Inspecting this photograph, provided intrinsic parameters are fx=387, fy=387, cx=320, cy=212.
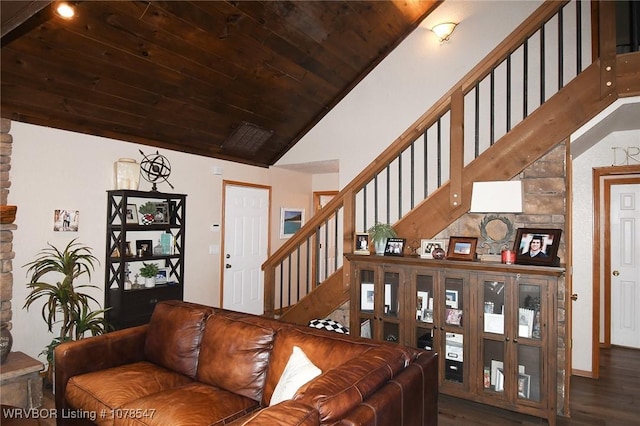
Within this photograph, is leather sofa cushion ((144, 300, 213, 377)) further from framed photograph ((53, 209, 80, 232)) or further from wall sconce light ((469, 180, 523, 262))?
wall sconce light ((469, 180, 523, 262))

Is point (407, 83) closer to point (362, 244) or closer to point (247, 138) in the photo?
point (247, 138)

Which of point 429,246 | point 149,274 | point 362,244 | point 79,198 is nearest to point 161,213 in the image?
point 149,274

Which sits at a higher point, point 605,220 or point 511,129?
point 511,129

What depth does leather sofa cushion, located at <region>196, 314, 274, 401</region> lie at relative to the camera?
2244 mm

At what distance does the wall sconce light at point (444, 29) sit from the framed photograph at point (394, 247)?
2.68 meters

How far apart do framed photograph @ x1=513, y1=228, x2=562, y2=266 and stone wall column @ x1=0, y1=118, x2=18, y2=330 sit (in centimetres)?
402

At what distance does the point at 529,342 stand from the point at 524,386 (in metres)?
0.34

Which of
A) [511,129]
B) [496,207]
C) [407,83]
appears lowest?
[496,207]

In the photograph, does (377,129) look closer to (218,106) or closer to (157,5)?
(218,106)

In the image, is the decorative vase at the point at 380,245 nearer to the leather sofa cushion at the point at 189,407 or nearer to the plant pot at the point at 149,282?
the leather sofa cushion at the point at 189,407

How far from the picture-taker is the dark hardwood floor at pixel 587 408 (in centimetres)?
285

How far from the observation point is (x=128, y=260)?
3979 mm

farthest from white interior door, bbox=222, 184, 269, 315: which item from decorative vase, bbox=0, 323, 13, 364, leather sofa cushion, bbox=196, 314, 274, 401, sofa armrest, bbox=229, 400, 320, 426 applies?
sofa armrest, bbox=229, 400, 320, 426

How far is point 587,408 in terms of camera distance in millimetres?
3072
